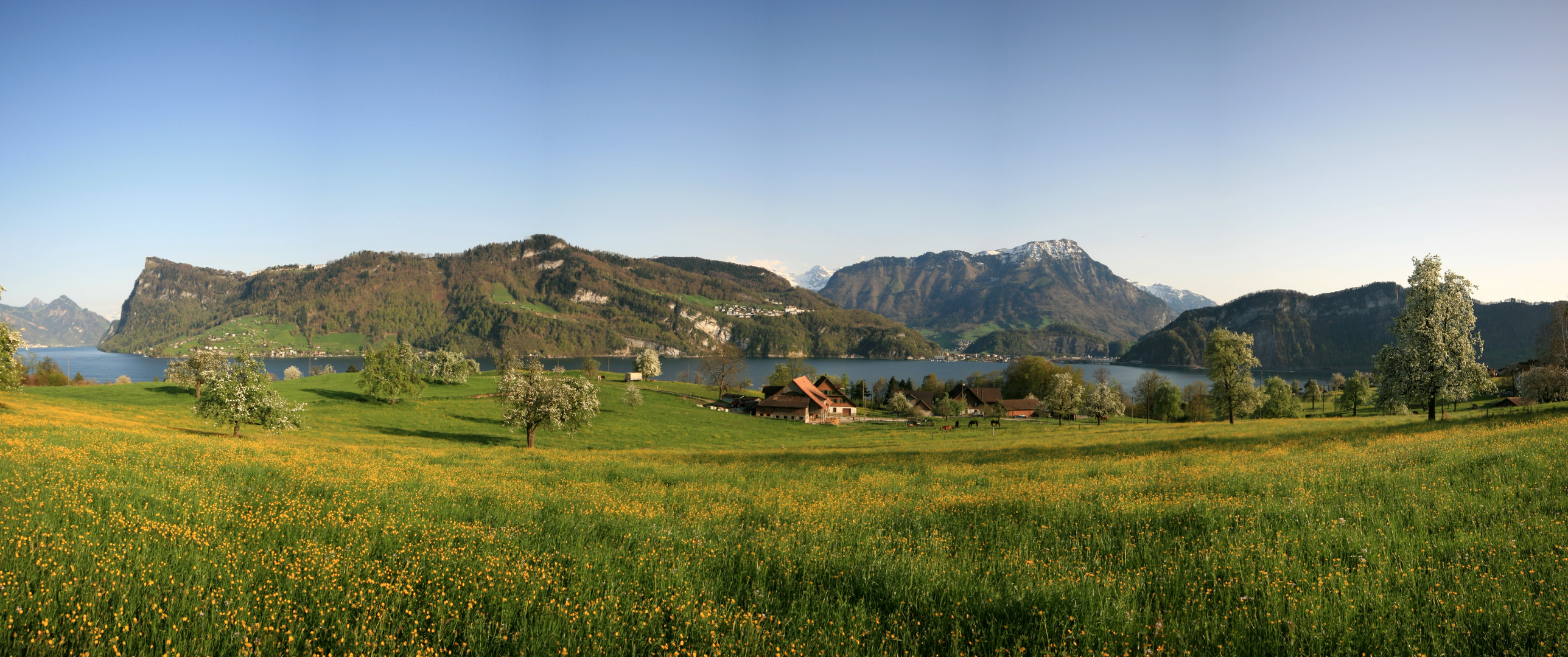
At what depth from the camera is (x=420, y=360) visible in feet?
324

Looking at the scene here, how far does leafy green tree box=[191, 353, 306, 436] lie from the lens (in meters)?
35.0

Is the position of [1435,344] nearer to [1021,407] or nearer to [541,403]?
[541,403]

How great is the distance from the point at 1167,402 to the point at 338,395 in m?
137

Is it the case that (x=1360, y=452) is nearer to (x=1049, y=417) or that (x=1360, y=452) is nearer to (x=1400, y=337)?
(x=1400, y=337)

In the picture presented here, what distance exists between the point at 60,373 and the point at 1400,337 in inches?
6581

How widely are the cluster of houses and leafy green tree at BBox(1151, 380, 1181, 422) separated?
71.2 ft

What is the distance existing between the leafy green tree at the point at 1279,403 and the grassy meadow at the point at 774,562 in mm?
107709

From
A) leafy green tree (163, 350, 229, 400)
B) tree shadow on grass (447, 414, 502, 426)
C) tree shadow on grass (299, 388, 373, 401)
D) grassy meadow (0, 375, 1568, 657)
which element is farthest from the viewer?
tree shadow on grass (299, 388, 373, 401)

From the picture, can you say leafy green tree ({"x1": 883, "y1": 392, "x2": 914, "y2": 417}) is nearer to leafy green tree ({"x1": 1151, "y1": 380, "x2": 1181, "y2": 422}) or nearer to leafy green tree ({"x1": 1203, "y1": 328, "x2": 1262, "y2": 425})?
leafy green tree ({"x1": 1151, "y1": 380, "x2": 1181, "y2": 422})

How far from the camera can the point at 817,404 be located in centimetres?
10175

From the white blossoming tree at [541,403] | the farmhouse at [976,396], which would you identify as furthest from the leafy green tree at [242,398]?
the farmhouse at [976,396]

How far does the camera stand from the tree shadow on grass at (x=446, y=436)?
51.4 metres

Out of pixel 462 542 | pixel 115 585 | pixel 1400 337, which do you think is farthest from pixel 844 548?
pixel 1400 337

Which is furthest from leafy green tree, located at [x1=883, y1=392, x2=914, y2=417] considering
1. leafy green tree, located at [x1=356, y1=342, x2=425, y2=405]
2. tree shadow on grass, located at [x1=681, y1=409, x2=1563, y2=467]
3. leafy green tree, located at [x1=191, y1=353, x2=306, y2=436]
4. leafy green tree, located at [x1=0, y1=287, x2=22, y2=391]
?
leafy green tree, located at [x1=0, y1=287, x2=22, y2=391]
